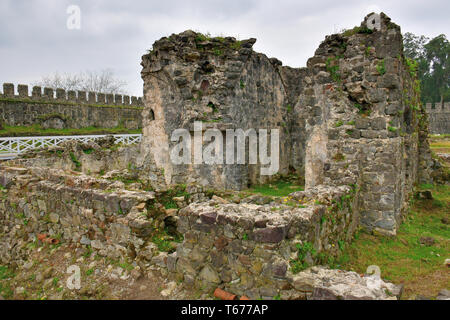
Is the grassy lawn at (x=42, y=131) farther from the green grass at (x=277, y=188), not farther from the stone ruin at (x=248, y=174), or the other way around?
the green grass at (x=277, y=188)

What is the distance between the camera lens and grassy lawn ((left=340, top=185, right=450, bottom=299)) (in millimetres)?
4570

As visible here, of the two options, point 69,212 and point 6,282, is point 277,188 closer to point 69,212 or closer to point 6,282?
point 69,212

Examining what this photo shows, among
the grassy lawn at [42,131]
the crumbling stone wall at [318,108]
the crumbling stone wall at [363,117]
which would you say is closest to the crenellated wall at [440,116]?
the crumbling stone wall at [318,108]

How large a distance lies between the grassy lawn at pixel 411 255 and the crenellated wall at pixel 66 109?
26.1m

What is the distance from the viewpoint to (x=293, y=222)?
3.82m

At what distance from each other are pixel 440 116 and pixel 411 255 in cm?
4132

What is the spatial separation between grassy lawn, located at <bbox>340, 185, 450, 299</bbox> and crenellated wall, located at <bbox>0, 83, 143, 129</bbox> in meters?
26.1

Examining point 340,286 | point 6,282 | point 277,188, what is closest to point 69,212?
point 6,282

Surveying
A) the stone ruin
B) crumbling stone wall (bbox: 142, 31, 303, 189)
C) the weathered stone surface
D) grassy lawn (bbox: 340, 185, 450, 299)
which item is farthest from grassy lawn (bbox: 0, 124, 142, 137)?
the weathered stone surface

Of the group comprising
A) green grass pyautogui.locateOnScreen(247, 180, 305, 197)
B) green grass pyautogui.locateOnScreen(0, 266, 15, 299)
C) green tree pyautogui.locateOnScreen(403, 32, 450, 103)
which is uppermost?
green tree pyautogui.locateOnScreen(403, 32, 450, 103)

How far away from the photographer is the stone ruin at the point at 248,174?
3.88 m

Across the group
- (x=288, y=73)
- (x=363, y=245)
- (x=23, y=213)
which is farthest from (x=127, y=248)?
(x=288, y=73)

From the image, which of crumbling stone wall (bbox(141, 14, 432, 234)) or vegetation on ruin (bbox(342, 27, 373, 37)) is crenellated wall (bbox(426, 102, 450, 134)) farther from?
vegetation on ruin (bbox(342, 27, 373, 37))

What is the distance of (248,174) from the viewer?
439 inches
